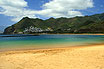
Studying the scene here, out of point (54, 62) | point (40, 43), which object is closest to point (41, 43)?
point (40, 43)

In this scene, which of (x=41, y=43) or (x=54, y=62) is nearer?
(x=54, y=62)

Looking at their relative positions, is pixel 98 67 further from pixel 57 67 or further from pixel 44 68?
pixel 44 68

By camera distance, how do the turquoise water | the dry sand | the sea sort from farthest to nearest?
1. the turquoise water
2. the sea
3. the dry sand

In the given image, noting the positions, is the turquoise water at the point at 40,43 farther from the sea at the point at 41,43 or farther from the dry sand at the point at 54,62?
the dry sand at the point at 54,62

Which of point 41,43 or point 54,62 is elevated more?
point 54,62

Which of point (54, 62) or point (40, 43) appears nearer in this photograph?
point (54, 62)

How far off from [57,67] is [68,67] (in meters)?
0.93

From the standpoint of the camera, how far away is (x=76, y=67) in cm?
780

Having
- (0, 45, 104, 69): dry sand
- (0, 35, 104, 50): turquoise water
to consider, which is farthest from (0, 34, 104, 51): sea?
(0, 45, 104, 69): dry sand

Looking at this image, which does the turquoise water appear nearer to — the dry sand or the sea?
the sea

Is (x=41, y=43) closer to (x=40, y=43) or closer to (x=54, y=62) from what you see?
(x=40, y=43)

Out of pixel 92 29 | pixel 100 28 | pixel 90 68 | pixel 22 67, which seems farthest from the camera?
pixel 92 29

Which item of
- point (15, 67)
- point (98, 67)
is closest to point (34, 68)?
point (15, 67)

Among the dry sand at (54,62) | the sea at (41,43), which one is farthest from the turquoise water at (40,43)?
the dry sand at (54,62)
